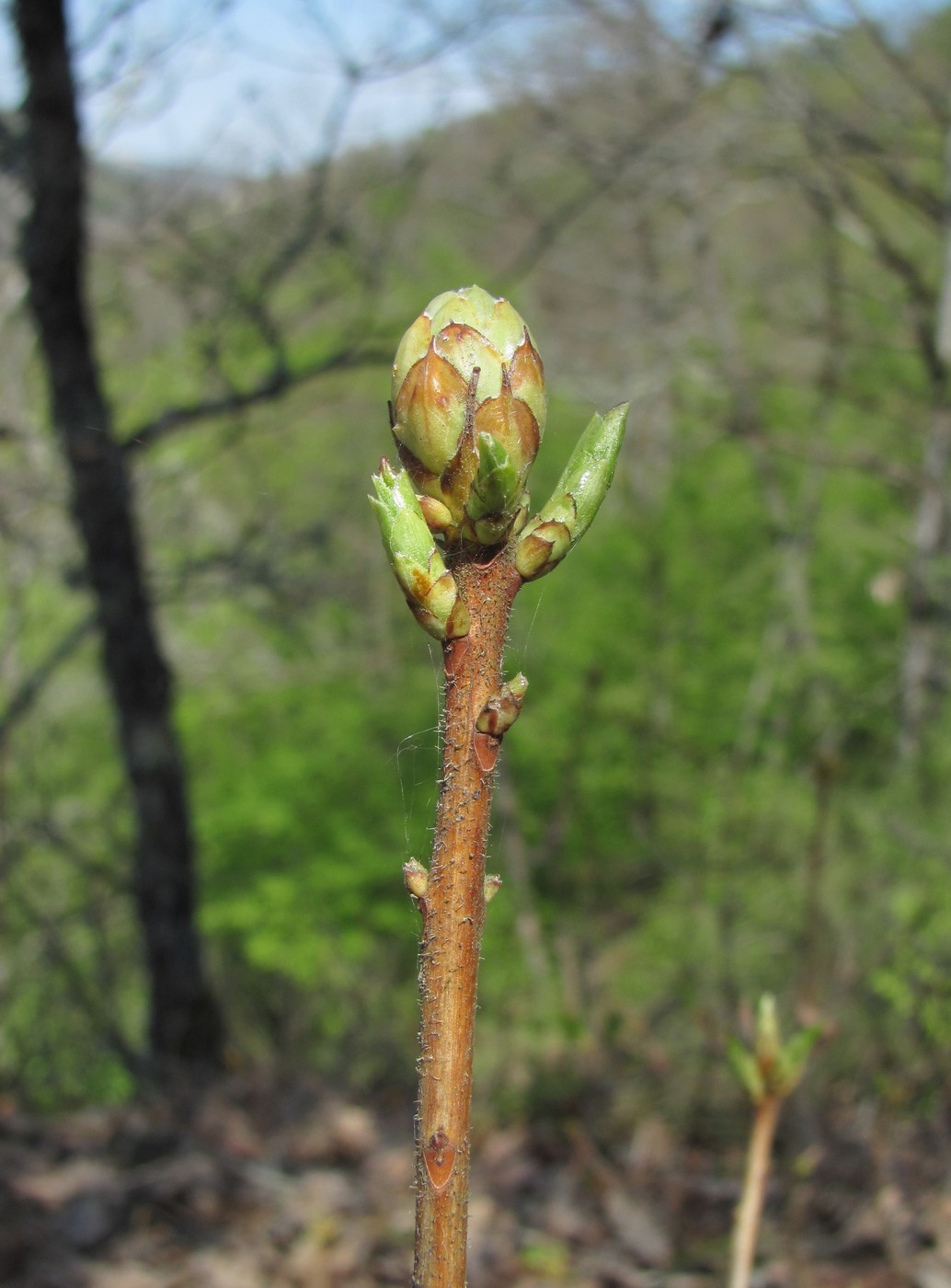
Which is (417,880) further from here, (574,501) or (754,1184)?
(754,1184)

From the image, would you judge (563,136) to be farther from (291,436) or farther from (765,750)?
(291,436)

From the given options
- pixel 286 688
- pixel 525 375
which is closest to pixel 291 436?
pixel 286 688

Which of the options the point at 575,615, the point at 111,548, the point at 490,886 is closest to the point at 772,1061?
the point at 490,886

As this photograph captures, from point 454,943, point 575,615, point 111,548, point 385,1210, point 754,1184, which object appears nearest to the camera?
point 454,943

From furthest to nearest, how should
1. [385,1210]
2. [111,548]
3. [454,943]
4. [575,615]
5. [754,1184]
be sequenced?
[575,615], [111,548], [385,1210], [754,1184], [454,943]

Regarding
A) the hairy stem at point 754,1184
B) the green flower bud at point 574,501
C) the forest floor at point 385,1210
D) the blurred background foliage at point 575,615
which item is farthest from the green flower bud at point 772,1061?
the forest floor at point 385,1210

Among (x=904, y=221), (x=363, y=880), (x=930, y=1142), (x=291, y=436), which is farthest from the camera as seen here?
(x=904, y=221)

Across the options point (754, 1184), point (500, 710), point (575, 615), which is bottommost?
point (754, 1184)

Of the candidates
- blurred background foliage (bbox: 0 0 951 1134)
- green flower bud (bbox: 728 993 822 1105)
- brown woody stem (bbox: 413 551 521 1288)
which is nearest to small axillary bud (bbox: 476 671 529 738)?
brown woody stem (bbox: 413 551 521 1288)
